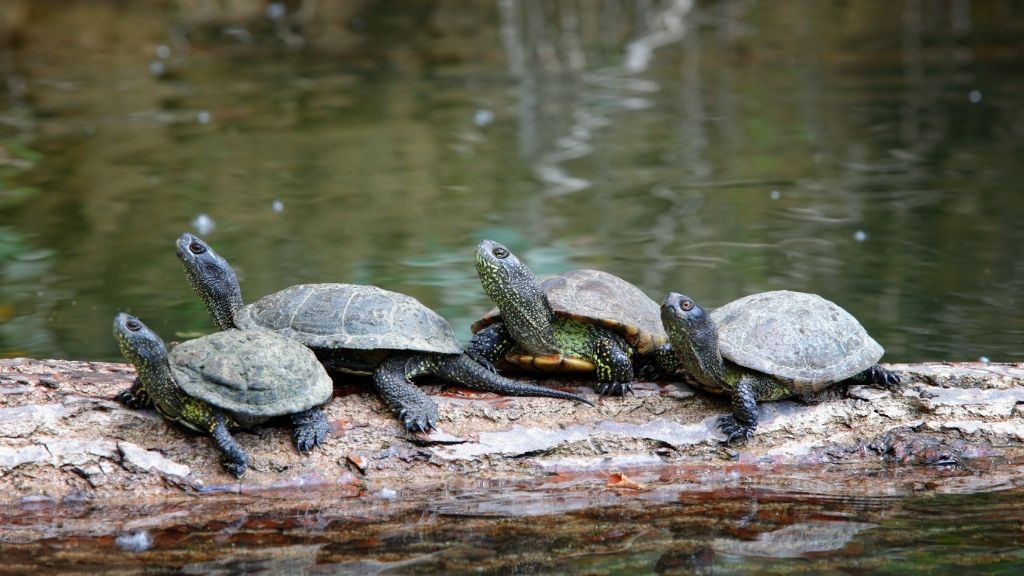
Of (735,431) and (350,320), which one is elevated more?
(350,320)

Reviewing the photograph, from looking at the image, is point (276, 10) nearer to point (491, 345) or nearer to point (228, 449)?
point (491, 345)

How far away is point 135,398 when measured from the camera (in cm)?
409

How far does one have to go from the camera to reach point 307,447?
402 centimetres

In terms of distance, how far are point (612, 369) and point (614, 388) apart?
0.24 ft

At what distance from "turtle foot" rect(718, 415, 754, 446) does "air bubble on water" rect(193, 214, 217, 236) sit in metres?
5.62

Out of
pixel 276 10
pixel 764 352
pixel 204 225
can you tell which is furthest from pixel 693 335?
pixel 276 10

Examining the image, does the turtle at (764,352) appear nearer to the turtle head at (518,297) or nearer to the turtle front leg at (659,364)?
the turtle front leg at (659,364)

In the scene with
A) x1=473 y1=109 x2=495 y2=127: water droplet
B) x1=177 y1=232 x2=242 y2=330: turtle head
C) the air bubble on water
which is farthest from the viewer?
x1=473 y1=109 x2=495 y2=127: water droplet

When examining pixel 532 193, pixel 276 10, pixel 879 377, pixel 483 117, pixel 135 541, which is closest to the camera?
pixel 135 541

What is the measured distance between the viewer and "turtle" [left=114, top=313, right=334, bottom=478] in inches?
151

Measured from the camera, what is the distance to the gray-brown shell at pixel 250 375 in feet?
12.7

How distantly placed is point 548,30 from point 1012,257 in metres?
13.3

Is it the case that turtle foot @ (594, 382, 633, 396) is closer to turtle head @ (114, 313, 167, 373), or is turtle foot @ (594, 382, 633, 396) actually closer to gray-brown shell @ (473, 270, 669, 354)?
gray-brown shell @ (473, 270, 669, 354)

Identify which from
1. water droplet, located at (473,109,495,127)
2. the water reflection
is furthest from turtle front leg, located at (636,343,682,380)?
water droplet, located at (473,109,495,127)
